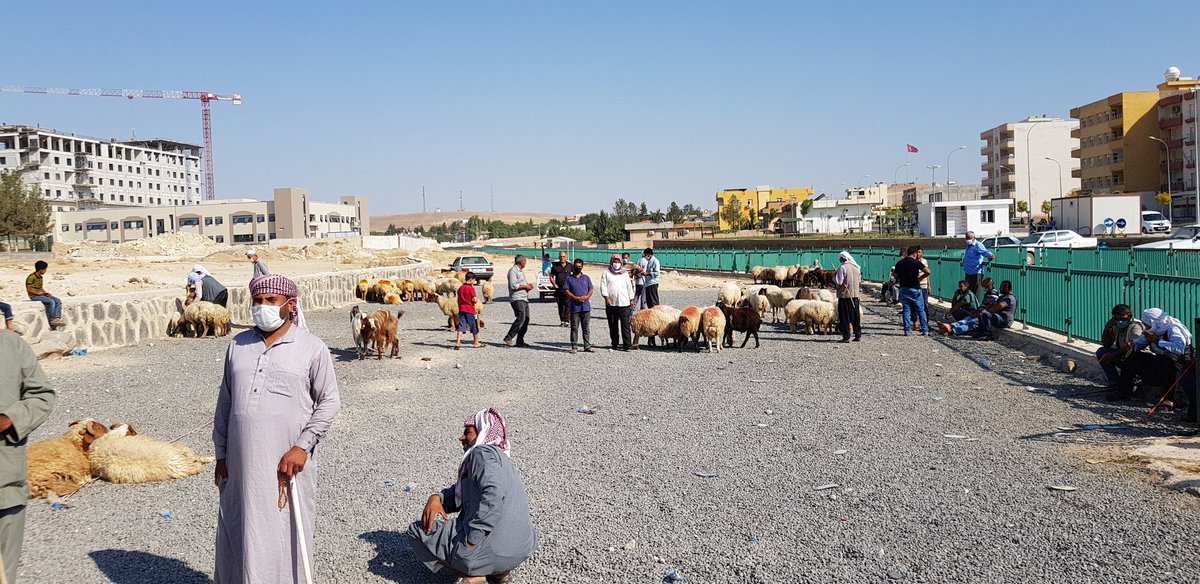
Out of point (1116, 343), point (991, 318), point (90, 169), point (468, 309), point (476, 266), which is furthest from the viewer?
point (90, 169)

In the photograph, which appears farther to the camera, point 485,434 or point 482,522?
point 485,434

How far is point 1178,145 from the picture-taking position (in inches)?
2579

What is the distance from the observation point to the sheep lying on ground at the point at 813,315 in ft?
54.2

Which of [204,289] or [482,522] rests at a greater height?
[204,289]

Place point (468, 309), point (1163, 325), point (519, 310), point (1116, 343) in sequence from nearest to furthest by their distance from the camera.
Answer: point (1163, 325)
point (1116, 343)
point (468, 309)
point (519, 310)

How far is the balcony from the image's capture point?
64.4 m

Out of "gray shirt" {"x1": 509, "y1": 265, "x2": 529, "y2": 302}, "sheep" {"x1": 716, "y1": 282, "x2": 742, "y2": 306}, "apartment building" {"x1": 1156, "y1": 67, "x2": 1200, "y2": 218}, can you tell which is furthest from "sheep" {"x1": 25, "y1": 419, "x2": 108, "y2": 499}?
"apartment building" {"x1": 1156, "y1": 67, "x2": 1200, "y2": 218}

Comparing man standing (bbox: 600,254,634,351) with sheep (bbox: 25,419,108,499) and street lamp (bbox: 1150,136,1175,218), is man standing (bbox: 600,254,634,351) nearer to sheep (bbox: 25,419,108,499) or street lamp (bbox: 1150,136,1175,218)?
sheep (bbox: 25,419,108,499)

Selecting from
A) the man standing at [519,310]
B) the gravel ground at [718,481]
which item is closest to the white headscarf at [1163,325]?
the gravel ground at [718,481]

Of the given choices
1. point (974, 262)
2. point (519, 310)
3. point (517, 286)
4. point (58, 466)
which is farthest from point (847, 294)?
point (58, 466)

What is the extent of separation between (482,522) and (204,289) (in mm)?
15026

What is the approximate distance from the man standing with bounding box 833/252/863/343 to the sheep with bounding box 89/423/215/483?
34.3 feet

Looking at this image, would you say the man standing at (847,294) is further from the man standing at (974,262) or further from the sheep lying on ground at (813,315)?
the man standing at (974,262)

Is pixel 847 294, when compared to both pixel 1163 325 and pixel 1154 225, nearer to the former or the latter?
pixel 1163 325
